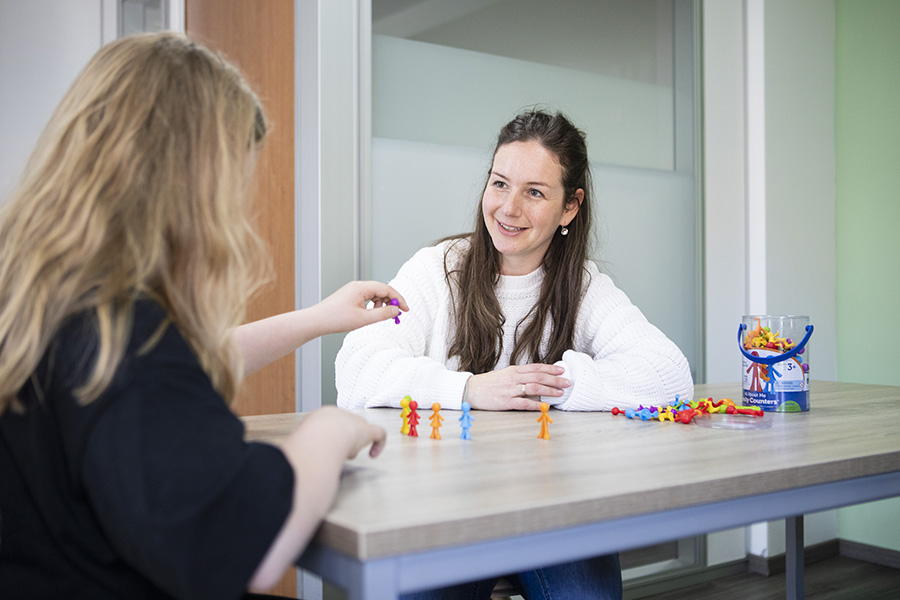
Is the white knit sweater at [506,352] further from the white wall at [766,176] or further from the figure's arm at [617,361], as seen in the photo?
the white wall at [766,176]

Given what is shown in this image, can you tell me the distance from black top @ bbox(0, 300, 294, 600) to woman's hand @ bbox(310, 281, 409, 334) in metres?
0.59

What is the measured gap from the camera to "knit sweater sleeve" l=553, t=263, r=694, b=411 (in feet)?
4.83

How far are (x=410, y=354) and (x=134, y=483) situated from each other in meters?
1.06

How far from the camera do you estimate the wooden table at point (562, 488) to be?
660mm

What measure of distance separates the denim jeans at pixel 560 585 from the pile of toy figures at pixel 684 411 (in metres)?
0.25

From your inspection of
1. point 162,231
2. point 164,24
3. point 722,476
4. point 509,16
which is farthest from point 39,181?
point 164,24

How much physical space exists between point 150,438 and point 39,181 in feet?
1.03

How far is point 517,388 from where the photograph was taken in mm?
1441

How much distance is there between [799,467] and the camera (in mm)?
919

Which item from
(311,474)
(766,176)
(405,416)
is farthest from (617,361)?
(766,176)

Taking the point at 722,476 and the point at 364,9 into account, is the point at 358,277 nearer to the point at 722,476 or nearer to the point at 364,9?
the point at 364,9

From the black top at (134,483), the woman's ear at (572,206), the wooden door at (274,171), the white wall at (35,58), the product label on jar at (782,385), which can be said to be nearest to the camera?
the black top at (134,483)

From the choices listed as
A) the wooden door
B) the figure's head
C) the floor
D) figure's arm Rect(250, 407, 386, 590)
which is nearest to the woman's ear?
the figure's head

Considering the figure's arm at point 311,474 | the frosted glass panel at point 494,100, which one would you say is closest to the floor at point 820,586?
the frosted glass panel at point 494,100
